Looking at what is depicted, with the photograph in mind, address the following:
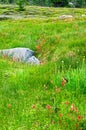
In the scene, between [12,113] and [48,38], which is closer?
[12,113]

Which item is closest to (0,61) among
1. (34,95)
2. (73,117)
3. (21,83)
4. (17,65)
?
(17,65)

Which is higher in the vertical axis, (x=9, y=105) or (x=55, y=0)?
(x=9, y=105)

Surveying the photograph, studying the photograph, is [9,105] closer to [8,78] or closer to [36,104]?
[36,104]

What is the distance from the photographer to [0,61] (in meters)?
11.7

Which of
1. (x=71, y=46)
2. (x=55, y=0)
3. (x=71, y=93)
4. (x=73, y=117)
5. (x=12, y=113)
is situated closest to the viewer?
(x=73, y=117)

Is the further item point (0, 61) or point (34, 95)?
point (0, 61)

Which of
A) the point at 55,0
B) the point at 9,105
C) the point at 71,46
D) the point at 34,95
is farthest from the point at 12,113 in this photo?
the point at 55,0

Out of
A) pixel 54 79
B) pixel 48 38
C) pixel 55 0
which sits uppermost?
pixel 54 79

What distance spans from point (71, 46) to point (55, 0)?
134605 mm

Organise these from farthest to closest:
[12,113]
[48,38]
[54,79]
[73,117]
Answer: [48,38]
[54,79]
[12,113]
[73,117]

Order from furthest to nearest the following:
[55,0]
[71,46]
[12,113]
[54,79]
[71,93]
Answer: [55,0] < [71,46] < [54,79] < [71,93] < [12,113]

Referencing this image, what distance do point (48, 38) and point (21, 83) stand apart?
11.3 m

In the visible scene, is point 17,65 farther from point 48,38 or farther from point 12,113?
point 48,38

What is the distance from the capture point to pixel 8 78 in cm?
946
